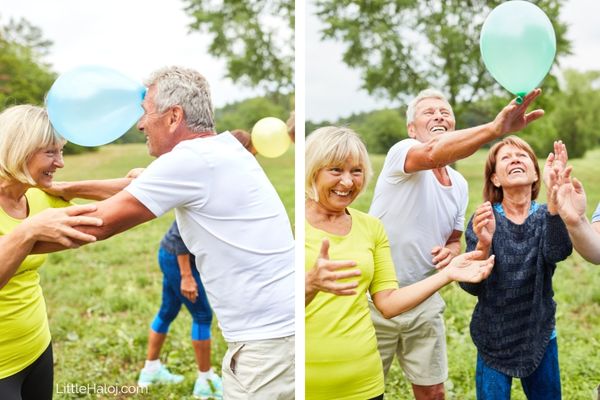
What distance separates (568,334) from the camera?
322cm

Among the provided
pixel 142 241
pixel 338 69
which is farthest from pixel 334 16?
pixel 142 241

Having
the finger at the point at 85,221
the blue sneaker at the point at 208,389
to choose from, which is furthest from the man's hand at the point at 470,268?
the blue sneaker at the point at 208,389

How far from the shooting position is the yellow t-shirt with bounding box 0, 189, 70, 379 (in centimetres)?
184

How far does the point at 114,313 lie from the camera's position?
391cm

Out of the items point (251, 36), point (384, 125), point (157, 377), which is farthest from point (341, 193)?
point (251, 36)

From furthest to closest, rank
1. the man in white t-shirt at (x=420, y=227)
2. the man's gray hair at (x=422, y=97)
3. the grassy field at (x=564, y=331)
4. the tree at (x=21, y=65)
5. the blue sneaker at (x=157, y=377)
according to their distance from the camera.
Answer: the tree at (x=21, y=65), the blue sneaker at (x=157, y=377), the grassy field at (x=564, y=331), the man's gray hair at (x=422, y=97), the man in white t-shirt at (x=420, y=227)

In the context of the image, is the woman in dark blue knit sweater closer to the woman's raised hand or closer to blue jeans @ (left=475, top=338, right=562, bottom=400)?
blue jeans @ (left=475, top=338, right=562, bottom=400)

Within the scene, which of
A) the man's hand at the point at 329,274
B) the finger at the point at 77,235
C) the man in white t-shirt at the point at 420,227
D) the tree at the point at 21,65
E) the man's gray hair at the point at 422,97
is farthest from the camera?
the tree at the point at 21,65

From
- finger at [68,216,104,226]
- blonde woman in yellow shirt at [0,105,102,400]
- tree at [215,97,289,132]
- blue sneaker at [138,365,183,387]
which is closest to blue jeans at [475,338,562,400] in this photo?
finger at [68,216,104,226]

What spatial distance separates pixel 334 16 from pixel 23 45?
9.84 feet

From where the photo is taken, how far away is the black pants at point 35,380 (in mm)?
1858

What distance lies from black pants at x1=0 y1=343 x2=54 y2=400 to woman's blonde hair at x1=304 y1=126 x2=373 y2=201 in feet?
3.01

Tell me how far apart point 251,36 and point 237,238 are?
4.27 meters

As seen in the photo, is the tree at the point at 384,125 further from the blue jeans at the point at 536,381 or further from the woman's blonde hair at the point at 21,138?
the woman's blonde hair at the point at 21,138
